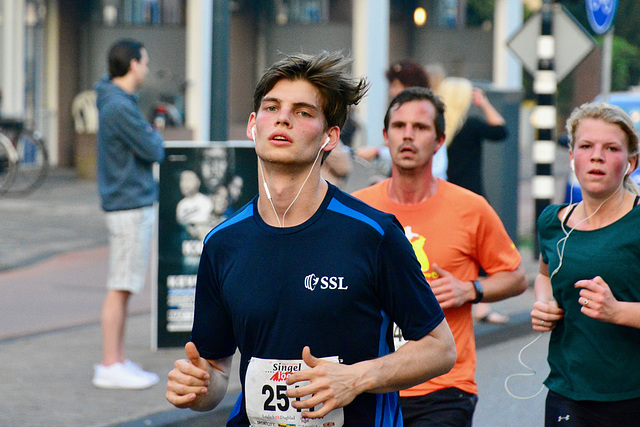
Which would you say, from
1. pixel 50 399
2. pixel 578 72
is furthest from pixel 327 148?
pixel 578 72

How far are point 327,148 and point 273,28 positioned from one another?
86.0ft

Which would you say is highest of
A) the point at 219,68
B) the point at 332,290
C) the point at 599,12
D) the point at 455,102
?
the point at 599,12

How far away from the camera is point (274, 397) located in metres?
2.71

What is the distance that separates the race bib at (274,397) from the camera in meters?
2.65

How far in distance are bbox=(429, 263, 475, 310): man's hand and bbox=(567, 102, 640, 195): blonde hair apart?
2.20ft

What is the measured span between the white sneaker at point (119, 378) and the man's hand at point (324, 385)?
393 centimetres

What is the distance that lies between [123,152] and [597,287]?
368 centimetres

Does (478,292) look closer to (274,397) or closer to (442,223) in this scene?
(442,223)

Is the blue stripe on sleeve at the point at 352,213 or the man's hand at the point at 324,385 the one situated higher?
the blue stripe on sleeve at the point at 352,213

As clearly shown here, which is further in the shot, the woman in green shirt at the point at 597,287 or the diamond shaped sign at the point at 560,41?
the diamond shaped sign at the point at 560,41

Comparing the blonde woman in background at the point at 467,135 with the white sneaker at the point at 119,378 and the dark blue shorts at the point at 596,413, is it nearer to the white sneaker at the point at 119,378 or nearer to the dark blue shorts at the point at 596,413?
the white sneaker at the point at 119,378

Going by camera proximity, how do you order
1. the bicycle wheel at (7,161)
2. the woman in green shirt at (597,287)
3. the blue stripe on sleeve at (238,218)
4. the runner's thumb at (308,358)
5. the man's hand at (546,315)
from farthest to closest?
the bicycle wheel at (7,161) < the man's hand at (546,315) < the woman in green shirt at (597,287) < the blue stripe on sleeve at (238,218) < the runner's thumb at (308,358)

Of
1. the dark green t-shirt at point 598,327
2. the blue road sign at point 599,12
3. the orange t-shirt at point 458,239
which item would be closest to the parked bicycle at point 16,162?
the blue road sign at point 599,12

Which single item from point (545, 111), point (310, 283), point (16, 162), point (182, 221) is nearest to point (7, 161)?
point (16, 162)
